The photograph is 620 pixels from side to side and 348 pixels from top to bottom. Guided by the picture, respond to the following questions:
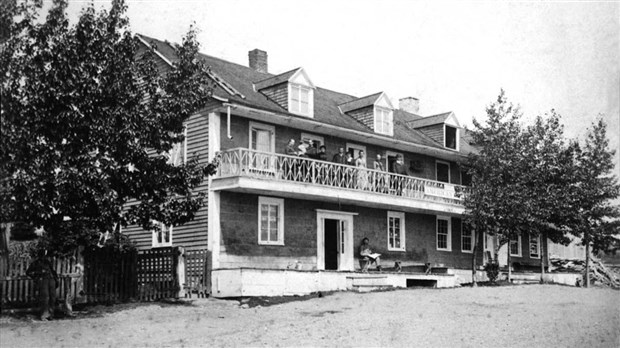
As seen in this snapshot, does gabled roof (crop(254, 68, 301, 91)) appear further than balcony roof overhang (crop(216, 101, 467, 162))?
Yes

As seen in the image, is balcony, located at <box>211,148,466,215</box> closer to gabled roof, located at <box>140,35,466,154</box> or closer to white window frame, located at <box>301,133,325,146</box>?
white window frame, located at <box>301,133,325,146</box>

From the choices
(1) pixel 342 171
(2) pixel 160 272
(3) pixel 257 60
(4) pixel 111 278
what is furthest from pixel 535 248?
(4) pixel 111 278

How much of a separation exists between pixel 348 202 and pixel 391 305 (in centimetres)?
804

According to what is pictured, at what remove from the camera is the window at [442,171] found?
31.5 meters

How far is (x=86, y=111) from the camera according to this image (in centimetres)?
1540

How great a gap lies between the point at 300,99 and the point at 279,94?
75 centimetres

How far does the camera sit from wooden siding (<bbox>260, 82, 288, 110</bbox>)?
2484 centimetres

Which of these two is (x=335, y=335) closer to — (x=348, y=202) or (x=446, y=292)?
(x=446, y=292)

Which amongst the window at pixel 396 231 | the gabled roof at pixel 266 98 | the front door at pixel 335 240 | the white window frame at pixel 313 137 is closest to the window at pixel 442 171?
the gabled roof at pixel 266 98

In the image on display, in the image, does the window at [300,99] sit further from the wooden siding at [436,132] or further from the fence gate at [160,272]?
the wooden siding at [436,132]

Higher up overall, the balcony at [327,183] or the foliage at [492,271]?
the balcony at [327,183]

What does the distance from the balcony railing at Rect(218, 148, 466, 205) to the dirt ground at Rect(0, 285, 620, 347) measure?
435 cm

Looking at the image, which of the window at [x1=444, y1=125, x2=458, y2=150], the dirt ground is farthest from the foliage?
the dirt ground

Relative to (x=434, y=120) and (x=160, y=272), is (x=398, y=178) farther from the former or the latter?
(x=160, y=272)
